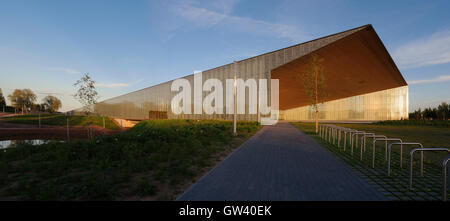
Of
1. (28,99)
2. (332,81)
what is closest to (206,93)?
(332,81)

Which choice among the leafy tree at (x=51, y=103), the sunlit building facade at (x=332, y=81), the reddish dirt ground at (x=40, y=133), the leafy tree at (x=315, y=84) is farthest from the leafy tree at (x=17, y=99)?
the leafy tree at (x=315, y=84)

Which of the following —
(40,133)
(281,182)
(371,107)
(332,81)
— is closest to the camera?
(281,182)

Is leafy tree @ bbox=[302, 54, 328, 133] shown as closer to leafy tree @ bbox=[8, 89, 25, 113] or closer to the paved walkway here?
the paved walkway

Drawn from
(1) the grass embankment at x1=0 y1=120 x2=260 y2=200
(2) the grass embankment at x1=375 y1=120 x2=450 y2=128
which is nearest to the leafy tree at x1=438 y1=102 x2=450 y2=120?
(2) the grass embankment at x1=375 y1=120 x2=450 y2=128

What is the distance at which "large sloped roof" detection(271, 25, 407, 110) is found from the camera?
1838 cm

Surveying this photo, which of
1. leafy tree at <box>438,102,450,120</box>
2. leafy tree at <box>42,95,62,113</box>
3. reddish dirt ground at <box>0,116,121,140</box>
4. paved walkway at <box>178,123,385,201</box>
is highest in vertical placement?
leafy tree at <box>42,95,62,113</box>

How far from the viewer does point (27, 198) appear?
3.09 meters

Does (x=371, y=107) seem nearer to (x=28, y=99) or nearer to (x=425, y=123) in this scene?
(x=425, y=123)

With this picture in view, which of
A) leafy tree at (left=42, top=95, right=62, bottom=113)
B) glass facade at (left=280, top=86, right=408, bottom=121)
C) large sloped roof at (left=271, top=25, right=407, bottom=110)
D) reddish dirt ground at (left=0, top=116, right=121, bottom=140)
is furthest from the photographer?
leafy tree at (left=42, top=95, right=62, bottom=113)

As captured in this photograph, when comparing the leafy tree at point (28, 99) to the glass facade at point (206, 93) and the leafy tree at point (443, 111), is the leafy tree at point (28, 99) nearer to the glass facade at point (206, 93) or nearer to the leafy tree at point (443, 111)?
the glass facade at point (206, 93)

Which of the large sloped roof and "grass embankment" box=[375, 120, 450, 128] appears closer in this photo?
the large sloped roof

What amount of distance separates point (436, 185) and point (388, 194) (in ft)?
4.84

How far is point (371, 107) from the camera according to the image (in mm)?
38031

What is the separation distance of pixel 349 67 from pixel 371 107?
20168 mm
